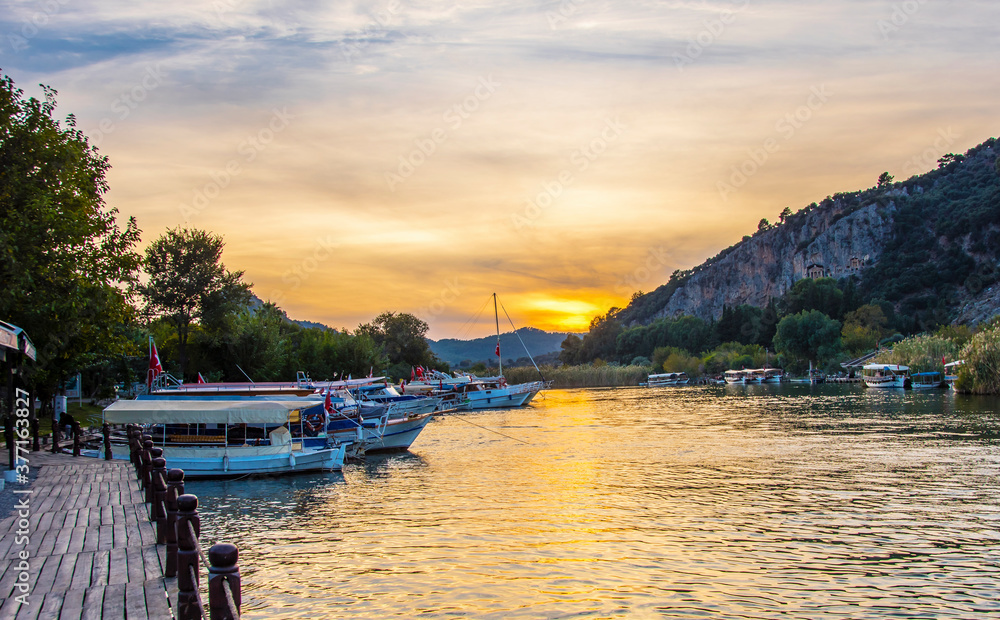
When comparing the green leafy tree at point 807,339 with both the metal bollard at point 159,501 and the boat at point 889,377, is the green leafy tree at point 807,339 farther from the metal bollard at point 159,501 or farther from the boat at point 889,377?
the metal bollard at point 159,501

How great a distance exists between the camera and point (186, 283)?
6319 centimetres

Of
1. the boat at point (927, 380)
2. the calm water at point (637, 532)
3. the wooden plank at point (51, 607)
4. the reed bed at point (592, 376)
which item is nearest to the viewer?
the wooden plank at point (51, 607)

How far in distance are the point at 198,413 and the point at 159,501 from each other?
18.2 metres

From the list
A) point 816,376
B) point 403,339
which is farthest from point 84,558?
point 816,376

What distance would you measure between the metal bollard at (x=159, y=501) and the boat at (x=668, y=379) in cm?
13797

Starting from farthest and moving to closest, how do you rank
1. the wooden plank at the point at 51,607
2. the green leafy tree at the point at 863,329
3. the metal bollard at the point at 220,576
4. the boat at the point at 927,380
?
the green leafy tree at the point at 863,329, the boat at the point at 927,380, the wooden plank at the point at 51,607, the metal bollard at the point at 220,576

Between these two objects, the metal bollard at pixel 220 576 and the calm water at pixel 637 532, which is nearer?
the metal bollard at pixel 220 576

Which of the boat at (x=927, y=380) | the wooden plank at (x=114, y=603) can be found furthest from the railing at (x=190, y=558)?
the boat at (x=927, y=380)

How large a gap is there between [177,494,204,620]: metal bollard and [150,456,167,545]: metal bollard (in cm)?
329

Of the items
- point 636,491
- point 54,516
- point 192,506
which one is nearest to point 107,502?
point 54,516

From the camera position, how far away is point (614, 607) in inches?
527

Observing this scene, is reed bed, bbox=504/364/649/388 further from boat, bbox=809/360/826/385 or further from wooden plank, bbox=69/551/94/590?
wooden plank, bbox=69/551/94/590

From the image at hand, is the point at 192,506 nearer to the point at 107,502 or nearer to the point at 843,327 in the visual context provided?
the point at 107,502

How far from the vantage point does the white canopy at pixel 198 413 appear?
95.7ft
